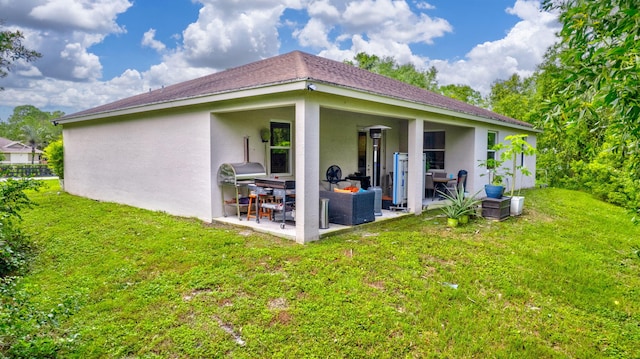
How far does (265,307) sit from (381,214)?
495 cm

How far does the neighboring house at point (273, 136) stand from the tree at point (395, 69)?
60.5 feet

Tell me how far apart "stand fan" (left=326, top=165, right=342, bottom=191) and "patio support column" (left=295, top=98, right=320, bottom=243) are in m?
3.40

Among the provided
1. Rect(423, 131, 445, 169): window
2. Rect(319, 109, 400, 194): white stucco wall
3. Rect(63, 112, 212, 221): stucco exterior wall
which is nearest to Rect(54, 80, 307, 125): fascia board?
Rect(63, 112, 212, 221): stucco exterior wall

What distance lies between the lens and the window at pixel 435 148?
40.8 feet

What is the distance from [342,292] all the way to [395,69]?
30830 millimetres

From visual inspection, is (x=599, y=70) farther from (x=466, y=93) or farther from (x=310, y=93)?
(x=466, y=93)

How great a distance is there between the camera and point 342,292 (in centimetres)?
439

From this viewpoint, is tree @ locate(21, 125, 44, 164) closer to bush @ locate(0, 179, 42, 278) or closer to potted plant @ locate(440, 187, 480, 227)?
bush @ locate(0, 179, 42, 278)

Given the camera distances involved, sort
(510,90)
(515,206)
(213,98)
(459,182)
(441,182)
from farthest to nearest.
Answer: (510,90) < (459,182) < (441,182) < (515,206) < (213,98)

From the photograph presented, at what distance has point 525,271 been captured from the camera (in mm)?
5230

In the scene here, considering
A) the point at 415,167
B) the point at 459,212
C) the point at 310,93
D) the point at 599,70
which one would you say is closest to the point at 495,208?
the point at 459,212

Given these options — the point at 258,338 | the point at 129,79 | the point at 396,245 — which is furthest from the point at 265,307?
the point at 129,79

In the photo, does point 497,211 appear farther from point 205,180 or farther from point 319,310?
point 205,180

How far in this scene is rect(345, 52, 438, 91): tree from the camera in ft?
100
